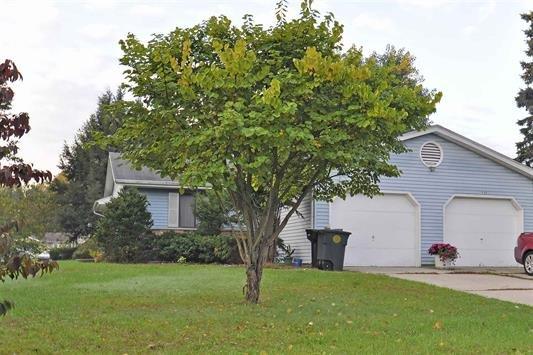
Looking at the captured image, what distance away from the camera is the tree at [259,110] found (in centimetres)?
824

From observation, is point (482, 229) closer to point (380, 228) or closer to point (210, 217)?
point (380, 228)

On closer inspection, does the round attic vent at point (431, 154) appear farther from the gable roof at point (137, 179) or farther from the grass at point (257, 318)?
the gable roof at point (137, 179)

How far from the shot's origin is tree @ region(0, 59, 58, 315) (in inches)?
172

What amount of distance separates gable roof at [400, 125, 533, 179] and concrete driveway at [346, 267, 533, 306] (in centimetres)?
422

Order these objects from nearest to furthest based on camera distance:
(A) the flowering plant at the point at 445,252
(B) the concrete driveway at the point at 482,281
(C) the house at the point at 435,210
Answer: (B) the concrete driveway at the point at 482,281 → (A) the flowering plant at the point at 445,252 → (C) the house at the point at 435,210

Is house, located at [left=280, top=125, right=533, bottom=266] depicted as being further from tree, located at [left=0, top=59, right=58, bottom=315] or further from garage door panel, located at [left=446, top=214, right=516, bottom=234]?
tree, located at [left=0, top=59, right=58, bottom=315]

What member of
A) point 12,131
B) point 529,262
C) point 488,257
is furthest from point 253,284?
point 488,257

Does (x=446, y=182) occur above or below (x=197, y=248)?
above

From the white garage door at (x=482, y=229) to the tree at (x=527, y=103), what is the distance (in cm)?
1156

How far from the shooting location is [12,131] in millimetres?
4520

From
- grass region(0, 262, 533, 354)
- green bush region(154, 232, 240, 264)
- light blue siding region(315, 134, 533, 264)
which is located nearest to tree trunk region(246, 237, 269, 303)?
grass region(0, 262, 533, 354)

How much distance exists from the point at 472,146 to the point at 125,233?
441 inches

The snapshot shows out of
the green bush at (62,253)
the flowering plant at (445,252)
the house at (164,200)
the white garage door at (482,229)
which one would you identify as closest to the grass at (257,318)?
the flowering plant at (445,252)

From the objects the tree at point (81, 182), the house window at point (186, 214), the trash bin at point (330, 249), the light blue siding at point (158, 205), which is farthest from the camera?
the tree at point (81, 182)
